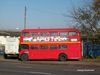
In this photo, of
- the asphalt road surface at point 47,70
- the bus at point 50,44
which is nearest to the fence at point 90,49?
the bus at point 50,44

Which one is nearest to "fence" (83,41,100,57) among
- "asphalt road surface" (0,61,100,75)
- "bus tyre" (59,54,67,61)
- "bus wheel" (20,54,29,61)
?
"bus tyre" (59,54,67,61)

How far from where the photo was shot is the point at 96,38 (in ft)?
131

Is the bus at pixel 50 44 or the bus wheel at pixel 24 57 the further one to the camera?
the bus wheel at pixel 24 57

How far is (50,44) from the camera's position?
36.8 m

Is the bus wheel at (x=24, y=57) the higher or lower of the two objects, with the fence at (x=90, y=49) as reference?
lower

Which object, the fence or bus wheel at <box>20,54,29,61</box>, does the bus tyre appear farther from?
the fence

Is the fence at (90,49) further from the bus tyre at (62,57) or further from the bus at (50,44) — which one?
the bus tyre at (62,57)

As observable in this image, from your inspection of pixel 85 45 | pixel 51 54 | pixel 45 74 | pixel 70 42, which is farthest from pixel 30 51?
pixel 45 74

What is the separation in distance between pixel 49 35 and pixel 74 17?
19.8 feet

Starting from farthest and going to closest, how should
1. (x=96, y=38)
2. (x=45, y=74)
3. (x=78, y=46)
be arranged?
(x=96, y=38) → (x=78, y=46) → (x=45, y=74)

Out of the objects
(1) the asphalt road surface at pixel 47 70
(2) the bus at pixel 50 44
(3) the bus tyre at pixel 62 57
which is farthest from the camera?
(3) the bus tyre at pixel 62 57

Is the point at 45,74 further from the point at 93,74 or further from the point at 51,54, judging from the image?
the point at 51,54

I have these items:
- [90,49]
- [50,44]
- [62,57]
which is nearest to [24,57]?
[50,44]

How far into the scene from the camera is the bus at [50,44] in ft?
119
